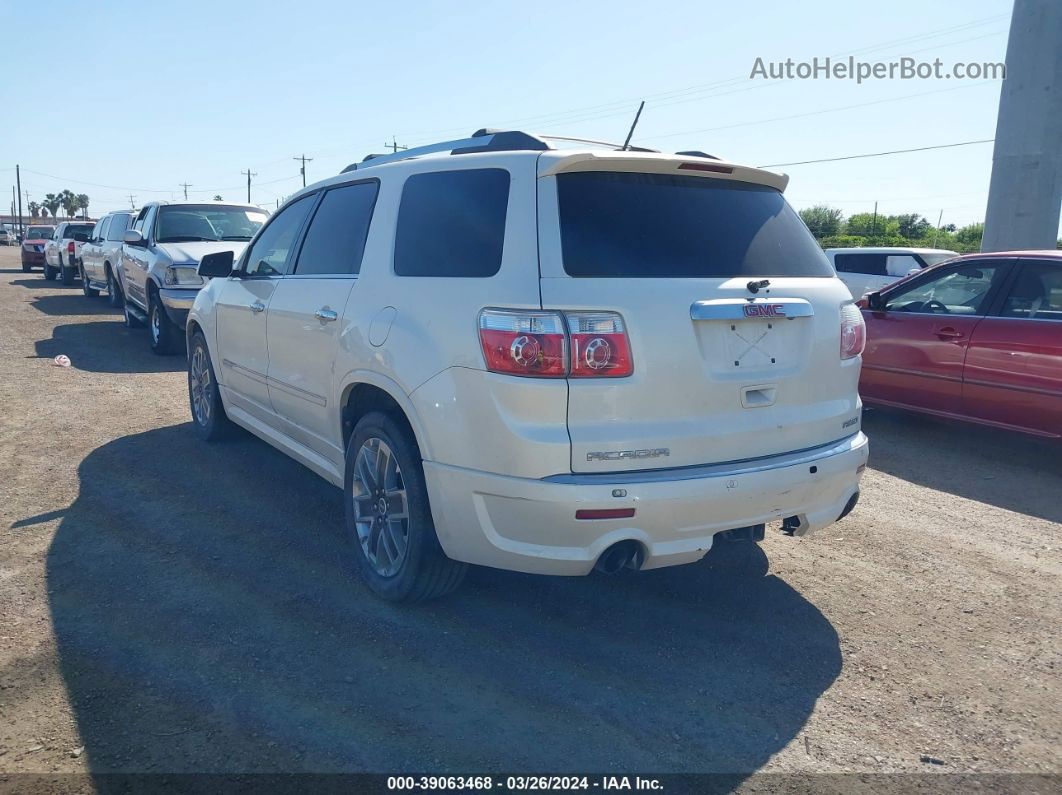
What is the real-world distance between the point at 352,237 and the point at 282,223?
4.11 ft

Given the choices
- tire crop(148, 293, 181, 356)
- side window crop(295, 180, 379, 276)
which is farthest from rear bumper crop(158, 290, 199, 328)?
side window crop(295, 180, 379, 276)

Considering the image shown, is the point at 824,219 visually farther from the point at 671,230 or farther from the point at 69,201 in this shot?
the point at 69,201

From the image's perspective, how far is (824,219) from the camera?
223 ft

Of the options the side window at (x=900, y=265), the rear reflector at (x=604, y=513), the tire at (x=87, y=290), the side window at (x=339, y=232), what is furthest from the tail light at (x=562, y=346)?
the tire at (x=87, y=290)

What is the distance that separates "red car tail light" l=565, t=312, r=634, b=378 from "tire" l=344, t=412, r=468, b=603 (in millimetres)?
965

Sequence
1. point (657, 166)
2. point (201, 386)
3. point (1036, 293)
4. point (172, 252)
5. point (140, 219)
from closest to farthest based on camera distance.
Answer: point (657, 166), point (1036, 293), point (201, 386), point (172, 252), point (140, 219)

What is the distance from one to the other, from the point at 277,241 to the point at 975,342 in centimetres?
538

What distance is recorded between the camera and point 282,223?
541 cm

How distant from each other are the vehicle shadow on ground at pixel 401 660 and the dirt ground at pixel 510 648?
0.04 ft

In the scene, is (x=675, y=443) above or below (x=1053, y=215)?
below

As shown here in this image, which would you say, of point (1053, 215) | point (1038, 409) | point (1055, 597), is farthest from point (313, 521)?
point (1053, 215)

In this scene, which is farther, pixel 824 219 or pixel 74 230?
pixel 824 219

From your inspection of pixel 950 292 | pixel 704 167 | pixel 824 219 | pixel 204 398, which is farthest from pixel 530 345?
pixel 824 219

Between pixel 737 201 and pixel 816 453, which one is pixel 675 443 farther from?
pixel 737 201
